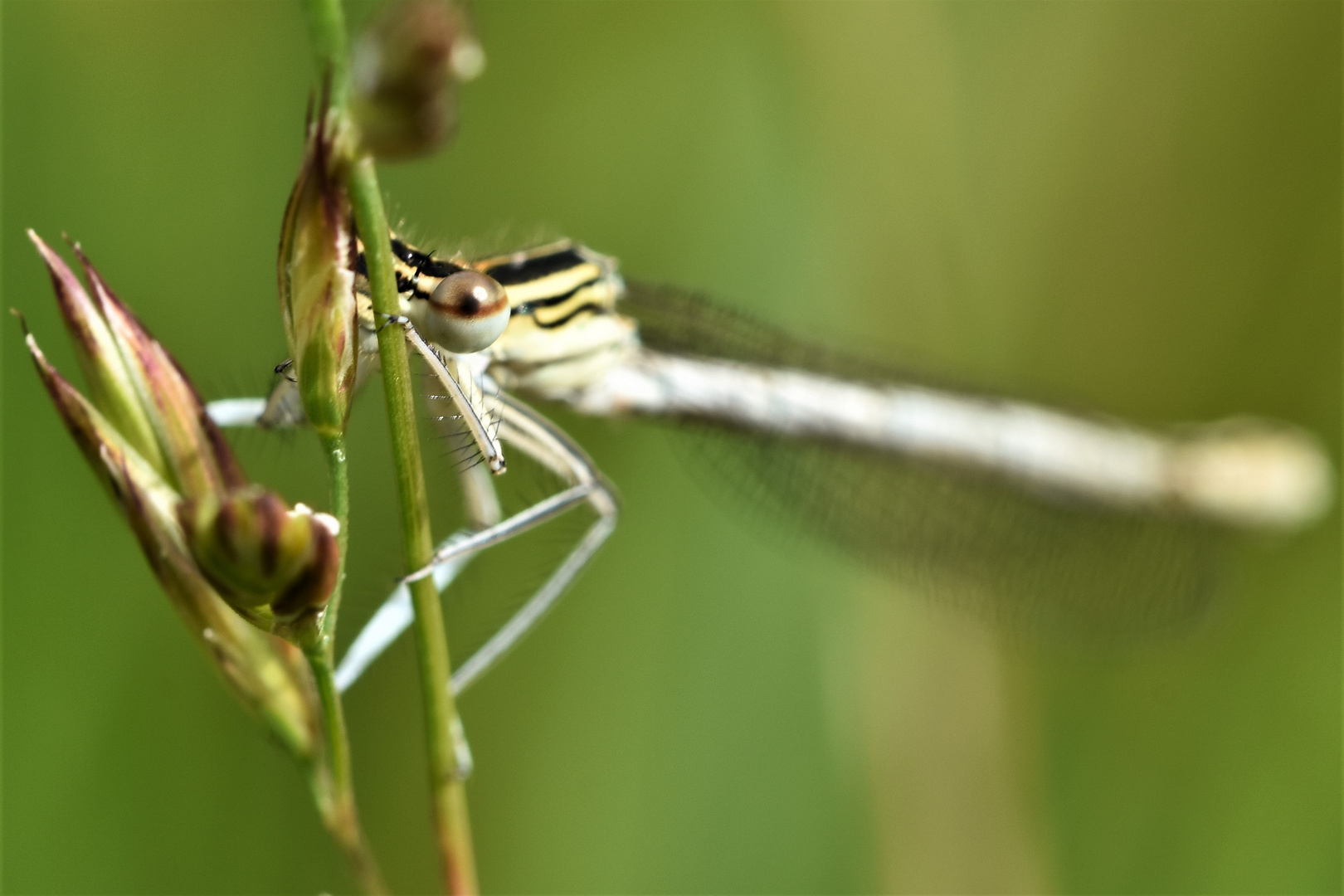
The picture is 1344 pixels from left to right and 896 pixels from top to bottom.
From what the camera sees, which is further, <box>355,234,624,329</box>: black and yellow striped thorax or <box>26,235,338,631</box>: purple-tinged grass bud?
<box>355,234,624,329</box>: black and yellow striped thorax

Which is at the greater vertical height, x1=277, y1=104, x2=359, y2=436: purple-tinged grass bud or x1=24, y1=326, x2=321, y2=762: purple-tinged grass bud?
x1=277, y1=104, x2=359, y2=436: purple-tinged grass bud

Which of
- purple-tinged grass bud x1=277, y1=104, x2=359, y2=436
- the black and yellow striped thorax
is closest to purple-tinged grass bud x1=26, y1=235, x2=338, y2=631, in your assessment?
purple-tinged grass bud x1=277, y1=104, x2=359, y2=436

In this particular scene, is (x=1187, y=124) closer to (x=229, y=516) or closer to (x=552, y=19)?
(x=552, y=19)

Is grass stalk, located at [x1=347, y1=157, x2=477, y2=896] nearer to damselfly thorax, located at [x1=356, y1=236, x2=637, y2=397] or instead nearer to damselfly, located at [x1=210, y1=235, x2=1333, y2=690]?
damselfly, located at [x1=210, y1=235, x2=1333, y2=690]

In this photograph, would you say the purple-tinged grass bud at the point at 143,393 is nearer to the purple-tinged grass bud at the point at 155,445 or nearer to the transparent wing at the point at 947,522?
the purple-tinged grass bud at the point at 155,445

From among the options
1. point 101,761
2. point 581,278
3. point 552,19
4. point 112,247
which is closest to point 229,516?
point 581,278
